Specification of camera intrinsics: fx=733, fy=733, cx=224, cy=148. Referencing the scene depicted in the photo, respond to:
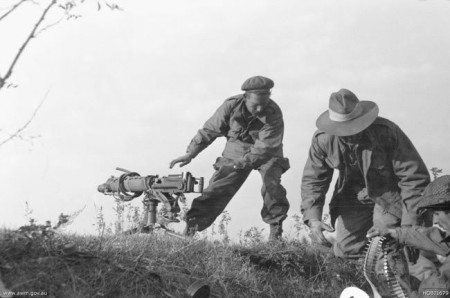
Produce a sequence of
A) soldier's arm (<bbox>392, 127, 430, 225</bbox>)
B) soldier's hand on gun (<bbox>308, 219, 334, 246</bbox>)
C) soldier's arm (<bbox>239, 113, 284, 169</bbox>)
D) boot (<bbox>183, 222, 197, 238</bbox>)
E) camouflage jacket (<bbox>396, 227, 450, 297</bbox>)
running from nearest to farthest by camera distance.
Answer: camouflage jacket (<bbox>396, 227, 450, 297</bbox>)
soldier's arm (<bbox>392, 127, 430, 225</bbox>)
soldier's hand on gun (<bbox>308, 219, 334, 246</bbox>)
boot (<bbox>183, 222, 197, 238</bbox>)
soldier's arm (<bbox>239, 113, 284, 169</bbox>)

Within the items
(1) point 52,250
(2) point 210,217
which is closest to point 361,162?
(2) point 210,217

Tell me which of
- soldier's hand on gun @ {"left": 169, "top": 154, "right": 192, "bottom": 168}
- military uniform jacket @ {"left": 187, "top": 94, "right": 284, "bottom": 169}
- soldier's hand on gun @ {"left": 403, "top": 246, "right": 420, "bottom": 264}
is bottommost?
soldier's hand on gun @ {"left": 403, "top": 246, "right": 420, "bottom": 264}

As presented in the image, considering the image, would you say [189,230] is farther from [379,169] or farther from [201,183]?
[379,169]

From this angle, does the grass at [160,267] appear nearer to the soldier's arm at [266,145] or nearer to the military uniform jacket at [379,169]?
the military uniform jacket at [379,169]

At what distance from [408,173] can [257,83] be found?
2569 millimetres

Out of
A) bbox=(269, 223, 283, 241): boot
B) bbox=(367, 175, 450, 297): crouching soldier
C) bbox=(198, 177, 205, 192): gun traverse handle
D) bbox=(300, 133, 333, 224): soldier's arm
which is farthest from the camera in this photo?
bbox=(269, 223, 283, 241): boot

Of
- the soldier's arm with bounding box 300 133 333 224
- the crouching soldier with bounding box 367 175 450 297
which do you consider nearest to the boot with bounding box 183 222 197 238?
the soldier's arm with bounding box 300 133 333 224

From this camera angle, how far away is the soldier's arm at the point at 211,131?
9.77m

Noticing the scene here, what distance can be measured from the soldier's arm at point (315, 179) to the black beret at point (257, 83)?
1534mm

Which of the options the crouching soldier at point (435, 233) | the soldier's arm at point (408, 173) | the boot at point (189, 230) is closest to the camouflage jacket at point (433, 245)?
the crouching soldier at point (435, 233)

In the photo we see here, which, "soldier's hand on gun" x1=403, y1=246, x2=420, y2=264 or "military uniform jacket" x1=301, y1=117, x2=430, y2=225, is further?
"military uniform jacket" x1=301, y1=117, x2=430, y2=225

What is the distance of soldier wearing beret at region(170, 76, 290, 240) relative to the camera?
31.1 feet

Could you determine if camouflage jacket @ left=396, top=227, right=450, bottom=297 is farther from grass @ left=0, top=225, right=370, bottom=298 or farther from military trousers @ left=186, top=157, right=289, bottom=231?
military trousers @ left=186, top=157, right=289, bottom=231

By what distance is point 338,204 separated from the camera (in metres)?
8.70
